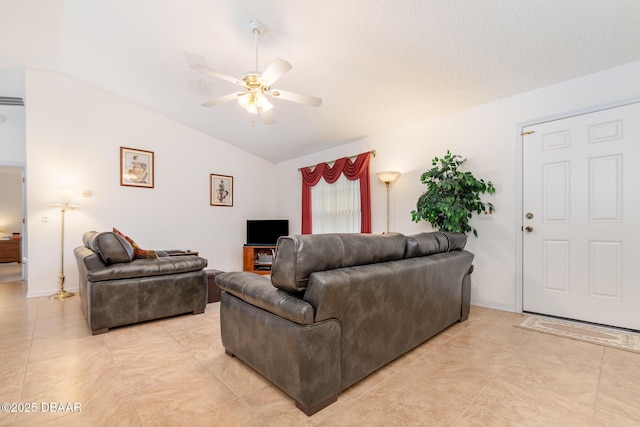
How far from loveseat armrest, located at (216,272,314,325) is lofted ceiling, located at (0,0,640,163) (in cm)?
196

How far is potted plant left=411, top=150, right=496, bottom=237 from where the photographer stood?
3301 millimetres

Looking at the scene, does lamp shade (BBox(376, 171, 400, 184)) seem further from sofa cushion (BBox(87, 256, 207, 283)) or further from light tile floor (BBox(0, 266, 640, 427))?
sofa cushion (BBox(87, 256, 207, 283))

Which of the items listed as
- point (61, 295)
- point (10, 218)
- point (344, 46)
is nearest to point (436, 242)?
point (344, 46)

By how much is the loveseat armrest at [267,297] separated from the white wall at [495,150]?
282cm

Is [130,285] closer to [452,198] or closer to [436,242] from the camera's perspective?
[436,242]

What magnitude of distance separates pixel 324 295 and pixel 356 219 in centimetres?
355

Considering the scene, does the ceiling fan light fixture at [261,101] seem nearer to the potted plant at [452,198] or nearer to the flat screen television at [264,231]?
the potted plant at [452,198]

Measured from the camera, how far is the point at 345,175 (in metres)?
4.96

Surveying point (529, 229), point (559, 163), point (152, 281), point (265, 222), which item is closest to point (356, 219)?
point (265, 222)

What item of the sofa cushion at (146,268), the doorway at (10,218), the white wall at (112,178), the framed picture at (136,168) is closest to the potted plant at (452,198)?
the sofa cushion at (146,268)

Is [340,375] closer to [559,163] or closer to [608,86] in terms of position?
[559,163]

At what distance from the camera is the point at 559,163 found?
2996 millimetres

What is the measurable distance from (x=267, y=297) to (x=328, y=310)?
14.6 inches

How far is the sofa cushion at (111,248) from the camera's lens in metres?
2.68
